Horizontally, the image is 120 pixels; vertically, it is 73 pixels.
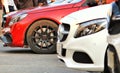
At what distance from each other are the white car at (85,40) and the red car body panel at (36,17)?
310 centimetres

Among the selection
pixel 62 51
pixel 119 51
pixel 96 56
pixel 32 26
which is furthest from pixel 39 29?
pixel 119 51

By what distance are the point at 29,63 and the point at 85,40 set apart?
2.97 meters

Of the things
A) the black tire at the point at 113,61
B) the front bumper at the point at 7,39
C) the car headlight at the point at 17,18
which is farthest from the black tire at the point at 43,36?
the black tire at the point at 113,61

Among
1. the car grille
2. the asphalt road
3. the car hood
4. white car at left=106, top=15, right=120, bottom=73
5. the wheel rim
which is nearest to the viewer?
white car at left=106, top=15, right=120, bottom=73

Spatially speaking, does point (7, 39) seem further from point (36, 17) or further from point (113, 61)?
point (113, 61)

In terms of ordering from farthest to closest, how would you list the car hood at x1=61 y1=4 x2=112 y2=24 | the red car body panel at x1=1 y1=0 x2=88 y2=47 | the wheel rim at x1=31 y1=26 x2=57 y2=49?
the wheel rim at x1=31 y1=26 x2=57 y2=49
the red car body panel at x1=1 y1=0 x2=88 y2=47
the car hood at x1=61 y1=4 x2=112 y2=24

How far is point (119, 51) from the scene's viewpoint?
522cm

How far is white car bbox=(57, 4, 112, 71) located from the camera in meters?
6.82

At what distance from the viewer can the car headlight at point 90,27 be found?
23.5 ft

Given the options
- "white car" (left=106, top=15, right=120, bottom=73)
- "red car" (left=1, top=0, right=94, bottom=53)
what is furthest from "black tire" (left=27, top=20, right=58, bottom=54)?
"white car" (left=106, top=15, right=120, bottom=73)

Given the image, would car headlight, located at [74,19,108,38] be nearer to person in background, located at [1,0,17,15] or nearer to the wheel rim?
the wheel rim

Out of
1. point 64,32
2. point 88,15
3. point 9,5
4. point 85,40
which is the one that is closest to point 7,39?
point 64,32

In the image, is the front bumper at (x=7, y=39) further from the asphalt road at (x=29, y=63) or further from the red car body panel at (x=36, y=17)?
the asphalt road at (x=29, y=63)

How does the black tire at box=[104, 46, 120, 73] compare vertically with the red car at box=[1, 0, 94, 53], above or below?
above
